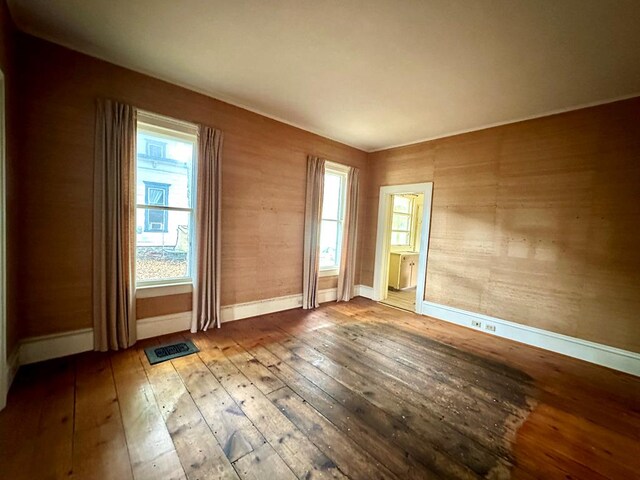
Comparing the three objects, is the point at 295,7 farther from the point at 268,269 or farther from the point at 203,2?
the point at 268,269

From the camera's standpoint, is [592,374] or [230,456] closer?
[230,456]

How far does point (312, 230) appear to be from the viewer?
4223mm

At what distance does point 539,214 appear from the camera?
3.25 meters

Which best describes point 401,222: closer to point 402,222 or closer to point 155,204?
point 402,222

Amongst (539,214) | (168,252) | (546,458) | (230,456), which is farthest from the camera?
(539,214)

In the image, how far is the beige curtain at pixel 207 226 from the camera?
10.00 ft

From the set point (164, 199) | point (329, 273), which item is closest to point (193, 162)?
point (164, 199)

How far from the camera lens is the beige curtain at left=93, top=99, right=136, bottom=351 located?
2.46m

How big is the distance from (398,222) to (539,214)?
336 centimetres

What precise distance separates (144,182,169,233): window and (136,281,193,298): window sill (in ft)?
2.10

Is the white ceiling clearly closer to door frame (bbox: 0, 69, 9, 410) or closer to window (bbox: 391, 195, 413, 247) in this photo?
door frame (bbox: 0, 69, 9, 410)

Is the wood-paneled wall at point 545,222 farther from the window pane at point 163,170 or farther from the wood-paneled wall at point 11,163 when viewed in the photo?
the wood-paneled wall at point 11,163

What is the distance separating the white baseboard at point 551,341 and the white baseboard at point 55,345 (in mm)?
4481

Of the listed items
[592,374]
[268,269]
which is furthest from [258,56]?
[592,374]
